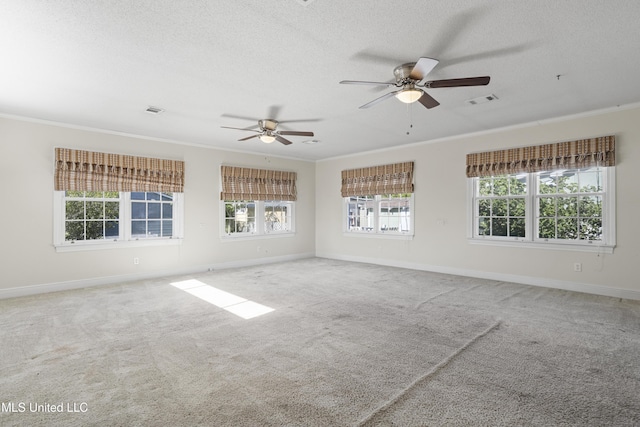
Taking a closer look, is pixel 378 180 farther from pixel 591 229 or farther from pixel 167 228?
pixel 167 228

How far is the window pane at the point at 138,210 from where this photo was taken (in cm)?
599

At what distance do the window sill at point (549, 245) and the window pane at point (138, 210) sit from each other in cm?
611

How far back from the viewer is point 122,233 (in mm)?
5820

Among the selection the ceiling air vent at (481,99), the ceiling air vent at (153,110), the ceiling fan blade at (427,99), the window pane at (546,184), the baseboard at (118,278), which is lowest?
the baseboard at (118,278)

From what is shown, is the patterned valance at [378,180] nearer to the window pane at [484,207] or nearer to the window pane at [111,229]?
the window pane at [484,207]

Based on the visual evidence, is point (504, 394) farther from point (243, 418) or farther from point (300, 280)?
point (300, 280)

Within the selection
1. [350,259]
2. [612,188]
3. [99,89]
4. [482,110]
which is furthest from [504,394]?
[350,259]

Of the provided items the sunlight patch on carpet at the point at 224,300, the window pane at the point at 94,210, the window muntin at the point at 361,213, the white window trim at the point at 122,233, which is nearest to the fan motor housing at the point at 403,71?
the sunlight patch on carpet at the point at 224,300

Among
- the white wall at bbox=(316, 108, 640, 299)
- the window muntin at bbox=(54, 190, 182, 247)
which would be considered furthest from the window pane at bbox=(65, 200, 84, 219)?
the white wall at bbox=(316, 108, 640, 299)

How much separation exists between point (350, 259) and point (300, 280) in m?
2.53

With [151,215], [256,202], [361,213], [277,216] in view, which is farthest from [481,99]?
[151,215]

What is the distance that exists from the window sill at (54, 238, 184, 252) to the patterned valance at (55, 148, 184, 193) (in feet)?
2.98

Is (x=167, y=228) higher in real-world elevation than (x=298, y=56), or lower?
lower

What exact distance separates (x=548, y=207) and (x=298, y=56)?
4774 millimetres
